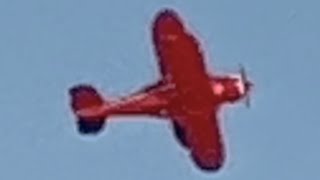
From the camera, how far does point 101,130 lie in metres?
77.6

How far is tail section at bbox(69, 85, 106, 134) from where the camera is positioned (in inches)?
3046

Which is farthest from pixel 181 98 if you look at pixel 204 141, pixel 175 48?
pixel 204 141

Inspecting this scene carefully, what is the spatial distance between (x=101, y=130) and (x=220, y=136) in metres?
3.59

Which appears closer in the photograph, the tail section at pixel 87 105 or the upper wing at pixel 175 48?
the upper wing at pixel 175 48

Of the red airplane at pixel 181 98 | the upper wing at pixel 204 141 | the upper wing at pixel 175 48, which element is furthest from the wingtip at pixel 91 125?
the upper wing at pixel 175 48

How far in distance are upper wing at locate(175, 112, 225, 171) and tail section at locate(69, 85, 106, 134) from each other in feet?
7.95

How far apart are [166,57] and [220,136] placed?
392 centimetres

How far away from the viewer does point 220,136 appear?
257 feet

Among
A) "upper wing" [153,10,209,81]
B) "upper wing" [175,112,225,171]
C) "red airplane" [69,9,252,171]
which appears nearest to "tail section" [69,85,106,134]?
"red airplane" [69,9,252,171]

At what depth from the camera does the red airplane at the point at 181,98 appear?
75.4 metres

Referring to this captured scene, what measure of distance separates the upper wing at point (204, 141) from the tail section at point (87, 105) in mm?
2424

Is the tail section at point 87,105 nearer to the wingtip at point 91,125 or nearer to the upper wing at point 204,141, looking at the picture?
the wingtip at point 91,125

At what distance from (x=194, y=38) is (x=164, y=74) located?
54.8 inches

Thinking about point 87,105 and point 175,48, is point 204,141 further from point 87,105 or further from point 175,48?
point 175,48
